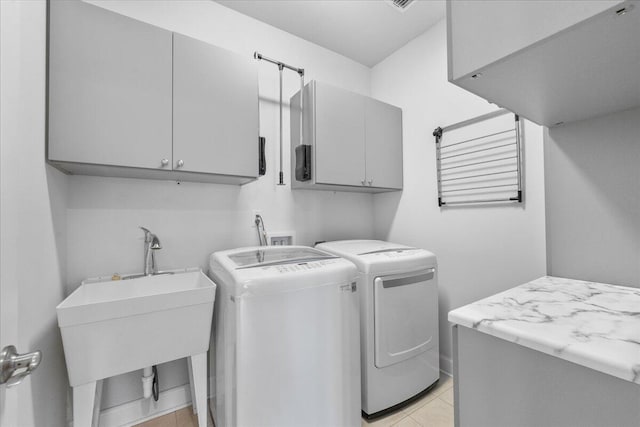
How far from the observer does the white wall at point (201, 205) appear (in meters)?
1.52

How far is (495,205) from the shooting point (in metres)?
1.80

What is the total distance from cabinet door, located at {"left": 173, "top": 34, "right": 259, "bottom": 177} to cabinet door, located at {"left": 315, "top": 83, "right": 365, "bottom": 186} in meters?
0.50

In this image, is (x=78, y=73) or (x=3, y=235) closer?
(x=3, y=235)

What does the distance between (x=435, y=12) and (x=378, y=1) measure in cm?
47

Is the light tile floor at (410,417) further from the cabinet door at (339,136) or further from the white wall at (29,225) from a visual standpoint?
the cabinet door at (339,136)

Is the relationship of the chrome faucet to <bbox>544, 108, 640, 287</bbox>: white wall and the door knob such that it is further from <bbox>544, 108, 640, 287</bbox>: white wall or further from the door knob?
<bbox>544, 108, 640, 287</bbox>: white wall

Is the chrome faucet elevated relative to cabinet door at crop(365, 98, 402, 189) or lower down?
lower down

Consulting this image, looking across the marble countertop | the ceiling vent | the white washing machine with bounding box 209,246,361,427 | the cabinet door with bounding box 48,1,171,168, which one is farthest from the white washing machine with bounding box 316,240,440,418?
the ceiling vent

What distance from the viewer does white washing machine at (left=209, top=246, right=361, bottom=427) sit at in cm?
118

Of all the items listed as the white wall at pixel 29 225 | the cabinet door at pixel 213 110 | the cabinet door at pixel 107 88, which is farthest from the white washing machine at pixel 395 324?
the white wall at pixel 29 225

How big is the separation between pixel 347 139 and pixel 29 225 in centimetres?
183

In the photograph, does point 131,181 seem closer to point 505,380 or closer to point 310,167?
point 310,167

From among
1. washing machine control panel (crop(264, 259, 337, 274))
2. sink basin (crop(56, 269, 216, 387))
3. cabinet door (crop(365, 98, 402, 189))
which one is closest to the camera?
A: sink basin (crop(56, 269, 216, 387))

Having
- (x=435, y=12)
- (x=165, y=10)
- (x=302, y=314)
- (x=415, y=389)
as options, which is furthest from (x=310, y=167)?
(x=415, y=389)
